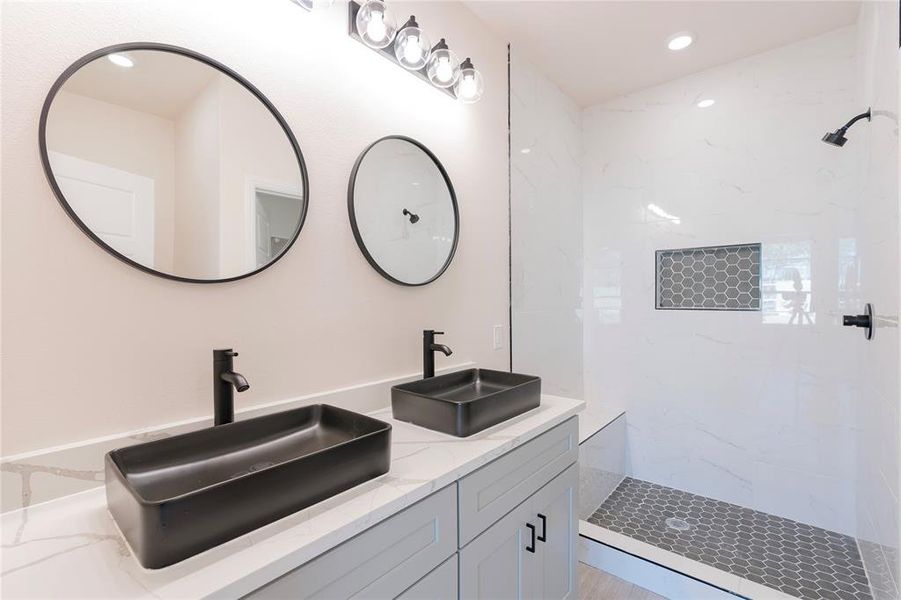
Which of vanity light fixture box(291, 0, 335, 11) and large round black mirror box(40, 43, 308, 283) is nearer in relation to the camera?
large round black mirror box(40, 43, 308, 283)

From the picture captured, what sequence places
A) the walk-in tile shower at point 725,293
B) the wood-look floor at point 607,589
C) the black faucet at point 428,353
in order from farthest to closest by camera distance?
the walk-in tile shower at point 725,293 < the wood-look floor at point 607,589 < the black faucet at point 428,353

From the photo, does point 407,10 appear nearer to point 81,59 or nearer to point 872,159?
point 81,59

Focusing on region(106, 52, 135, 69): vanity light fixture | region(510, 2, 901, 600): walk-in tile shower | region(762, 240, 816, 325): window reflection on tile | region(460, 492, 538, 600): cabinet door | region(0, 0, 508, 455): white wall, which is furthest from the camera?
region(762, 240, 816, 325): window reflection on tile

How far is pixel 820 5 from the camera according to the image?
73.9 inches

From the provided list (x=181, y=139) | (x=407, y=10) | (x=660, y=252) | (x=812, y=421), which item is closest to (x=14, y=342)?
(x=181, y=139)

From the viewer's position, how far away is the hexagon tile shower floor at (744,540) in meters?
1.72

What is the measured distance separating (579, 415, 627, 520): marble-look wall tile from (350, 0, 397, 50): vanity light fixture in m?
2.04

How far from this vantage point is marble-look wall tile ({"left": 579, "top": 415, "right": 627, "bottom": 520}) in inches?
85.5

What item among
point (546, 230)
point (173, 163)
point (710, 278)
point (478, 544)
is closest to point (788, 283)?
point (710, 278)

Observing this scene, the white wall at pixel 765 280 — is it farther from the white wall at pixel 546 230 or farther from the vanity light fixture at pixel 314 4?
the vanity light fixture at pixel 314 4

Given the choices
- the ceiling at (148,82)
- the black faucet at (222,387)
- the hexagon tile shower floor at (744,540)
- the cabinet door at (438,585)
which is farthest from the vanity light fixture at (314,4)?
the hexagon tile shower floor at (744,540)

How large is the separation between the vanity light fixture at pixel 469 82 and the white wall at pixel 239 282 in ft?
0.33

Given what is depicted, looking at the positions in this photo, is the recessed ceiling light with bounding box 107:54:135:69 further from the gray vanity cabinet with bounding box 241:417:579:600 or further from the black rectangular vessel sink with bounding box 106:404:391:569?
the gray vanity cabinet with bounding box 241:417:579:600

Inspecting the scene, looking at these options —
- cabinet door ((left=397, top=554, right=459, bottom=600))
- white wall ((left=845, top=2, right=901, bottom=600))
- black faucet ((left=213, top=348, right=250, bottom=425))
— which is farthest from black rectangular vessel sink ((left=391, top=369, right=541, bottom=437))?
white wall ((left=845, top=2, right=901, bottom=600))
